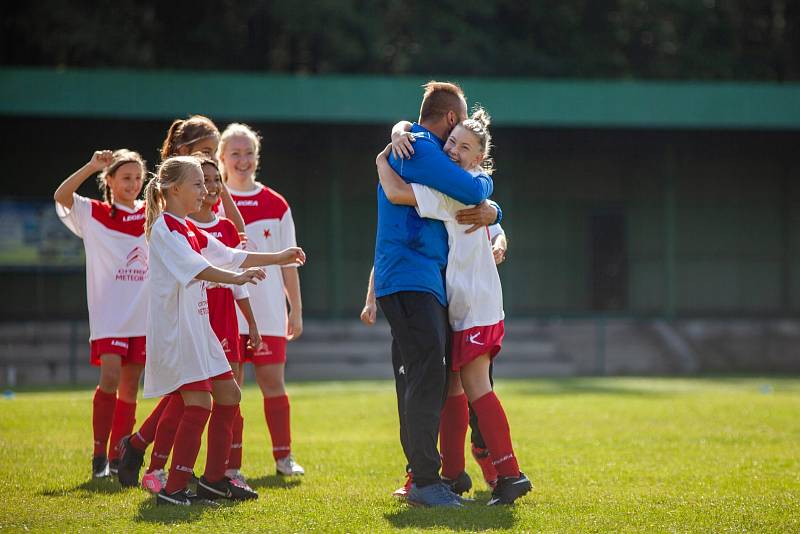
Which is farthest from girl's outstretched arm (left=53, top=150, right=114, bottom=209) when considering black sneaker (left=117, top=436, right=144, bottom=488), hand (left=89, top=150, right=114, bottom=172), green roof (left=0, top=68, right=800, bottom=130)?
green roof (left=0, top=68, right=800, bottom=130)

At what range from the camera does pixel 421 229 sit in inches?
237

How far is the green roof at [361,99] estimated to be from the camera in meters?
20.8

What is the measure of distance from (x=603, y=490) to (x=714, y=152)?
20631 mm

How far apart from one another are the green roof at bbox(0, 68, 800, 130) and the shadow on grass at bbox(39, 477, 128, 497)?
14.8 meters

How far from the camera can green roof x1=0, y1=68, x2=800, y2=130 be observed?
68.3 feet

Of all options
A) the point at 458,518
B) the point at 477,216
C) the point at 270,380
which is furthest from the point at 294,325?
→ the point at 458,518

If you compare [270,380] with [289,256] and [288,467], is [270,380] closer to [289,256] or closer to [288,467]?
[288,467]

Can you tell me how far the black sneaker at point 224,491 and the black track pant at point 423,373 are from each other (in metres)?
0.98

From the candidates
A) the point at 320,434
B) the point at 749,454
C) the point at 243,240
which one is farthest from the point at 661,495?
the point at 320,434

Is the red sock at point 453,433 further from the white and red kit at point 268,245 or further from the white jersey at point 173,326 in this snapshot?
the white and red kit at point 268,245

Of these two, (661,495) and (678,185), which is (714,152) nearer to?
(678,185)

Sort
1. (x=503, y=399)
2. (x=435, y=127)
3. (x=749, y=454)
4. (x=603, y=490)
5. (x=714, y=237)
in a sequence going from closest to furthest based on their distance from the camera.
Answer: (x=435, y=127)
(x=603, y=490)
(x=749, y=454)
(x=503, y=399)
(x=714, y=237)

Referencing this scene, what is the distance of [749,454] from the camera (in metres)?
8.22

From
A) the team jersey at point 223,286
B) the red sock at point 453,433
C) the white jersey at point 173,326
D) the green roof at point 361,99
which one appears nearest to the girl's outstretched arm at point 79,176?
the team jersey at point 223,286
